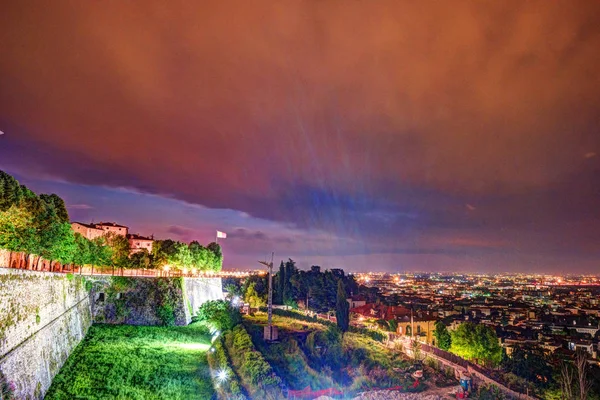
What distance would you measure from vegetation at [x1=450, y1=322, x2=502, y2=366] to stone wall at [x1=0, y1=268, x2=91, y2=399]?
143ft

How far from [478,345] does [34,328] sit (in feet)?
156

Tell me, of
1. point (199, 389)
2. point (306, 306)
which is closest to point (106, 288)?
point (199, 389)

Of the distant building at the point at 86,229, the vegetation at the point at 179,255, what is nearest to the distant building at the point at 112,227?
the distant building at the point at 86,229

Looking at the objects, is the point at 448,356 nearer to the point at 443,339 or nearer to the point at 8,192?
the point at 443,339

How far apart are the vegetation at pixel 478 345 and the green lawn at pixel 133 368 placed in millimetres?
32233

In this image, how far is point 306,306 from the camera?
9175cm

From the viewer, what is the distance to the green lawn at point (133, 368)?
80.5 ft

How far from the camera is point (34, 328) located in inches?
888

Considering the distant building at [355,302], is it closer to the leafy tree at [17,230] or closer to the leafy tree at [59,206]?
the leafy tree at [59,206]

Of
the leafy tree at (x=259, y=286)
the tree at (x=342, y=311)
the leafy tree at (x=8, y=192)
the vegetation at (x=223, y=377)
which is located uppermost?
the leafy tree at (x=8, y=192)

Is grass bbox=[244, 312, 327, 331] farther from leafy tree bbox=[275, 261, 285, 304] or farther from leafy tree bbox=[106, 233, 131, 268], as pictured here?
leafy tree bbox=[275, 261, 285, 304]

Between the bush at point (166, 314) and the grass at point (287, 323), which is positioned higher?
the bush at point (166, 314)

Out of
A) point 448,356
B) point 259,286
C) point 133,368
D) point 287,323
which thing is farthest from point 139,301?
point 259,286

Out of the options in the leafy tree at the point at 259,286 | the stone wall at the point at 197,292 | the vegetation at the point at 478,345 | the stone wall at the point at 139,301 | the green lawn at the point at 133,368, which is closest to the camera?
the green lawn at the point at 133,368
